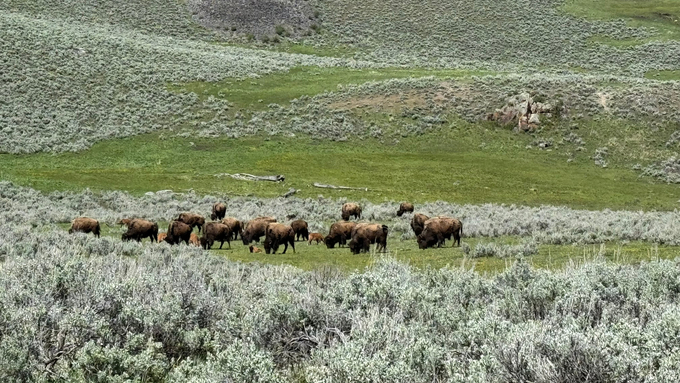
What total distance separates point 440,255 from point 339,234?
5.18m

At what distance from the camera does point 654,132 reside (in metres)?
43.0

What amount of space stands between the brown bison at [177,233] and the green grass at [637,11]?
82.5 metres

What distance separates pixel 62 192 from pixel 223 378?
2892 cm

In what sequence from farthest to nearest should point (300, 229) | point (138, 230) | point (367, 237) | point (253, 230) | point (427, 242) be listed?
point (300, 229), point (253, 230), point (138, 230), point (367, 237), point (427, 242)

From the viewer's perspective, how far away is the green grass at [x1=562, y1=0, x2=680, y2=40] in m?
→ 87.1

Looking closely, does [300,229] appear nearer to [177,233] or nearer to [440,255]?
[177,233]

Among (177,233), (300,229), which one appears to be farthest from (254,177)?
(177,233)

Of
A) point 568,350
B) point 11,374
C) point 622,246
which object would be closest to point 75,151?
point 622,246

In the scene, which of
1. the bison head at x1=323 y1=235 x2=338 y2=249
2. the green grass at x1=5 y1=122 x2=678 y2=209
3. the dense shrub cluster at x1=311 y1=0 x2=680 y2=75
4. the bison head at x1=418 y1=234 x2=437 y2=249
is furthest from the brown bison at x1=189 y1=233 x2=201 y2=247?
the dense shrub cluster at x1=311 y1=0 x2=680 y2=75

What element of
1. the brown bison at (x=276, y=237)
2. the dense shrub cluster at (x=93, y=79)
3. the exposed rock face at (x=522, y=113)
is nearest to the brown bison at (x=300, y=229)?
the brown bison at (x=276, y=237)

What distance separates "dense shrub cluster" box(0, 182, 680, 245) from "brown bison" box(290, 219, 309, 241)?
5.51 feet

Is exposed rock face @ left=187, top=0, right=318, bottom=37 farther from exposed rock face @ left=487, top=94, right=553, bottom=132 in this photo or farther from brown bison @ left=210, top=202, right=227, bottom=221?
brown bison @ left=210, top=202, right=227, bottom=221

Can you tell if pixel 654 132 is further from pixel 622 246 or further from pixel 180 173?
pixel 180 173

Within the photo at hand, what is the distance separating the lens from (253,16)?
8556cm
